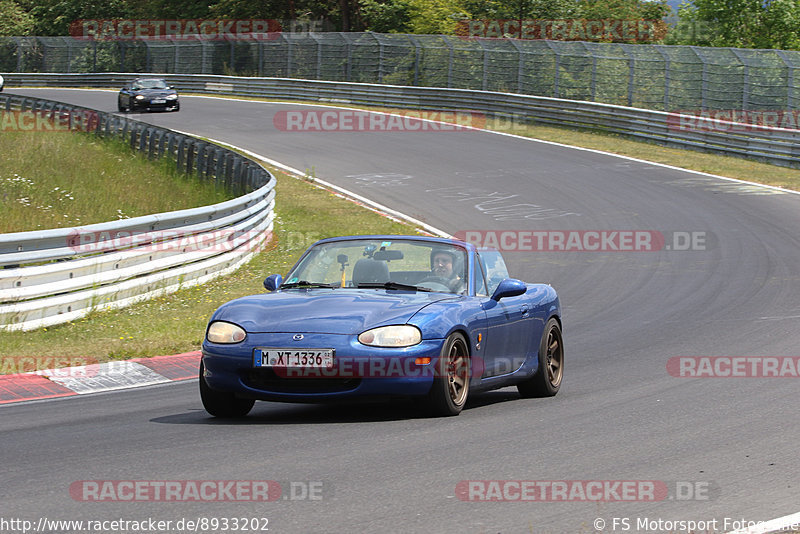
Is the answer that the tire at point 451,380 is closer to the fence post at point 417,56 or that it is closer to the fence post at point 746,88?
the fence post at point 746,88

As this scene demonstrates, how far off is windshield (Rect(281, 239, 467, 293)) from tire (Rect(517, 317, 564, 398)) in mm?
1208

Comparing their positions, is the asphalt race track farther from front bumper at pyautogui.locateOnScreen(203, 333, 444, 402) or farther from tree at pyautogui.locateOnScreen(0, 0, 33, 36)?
tree at pyautogui.locateOnScreen(0, 0, 33, 36)

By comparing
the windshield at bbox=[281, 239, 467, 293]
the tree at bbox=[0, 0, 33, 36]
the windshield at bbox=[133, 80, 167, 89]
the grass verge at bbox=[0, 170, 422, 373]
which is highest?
the tree at bbox=[0, 0, 33, 36]

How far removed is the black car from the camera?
144 feet

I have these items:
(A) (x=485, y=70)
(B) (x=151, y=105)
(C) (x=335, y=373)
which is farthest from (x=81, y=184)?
(A) (x=485, y=70)

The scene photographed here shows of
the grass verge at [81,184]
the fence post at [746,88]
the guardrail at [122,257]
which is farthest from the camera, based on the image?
the fence post at [746,88]

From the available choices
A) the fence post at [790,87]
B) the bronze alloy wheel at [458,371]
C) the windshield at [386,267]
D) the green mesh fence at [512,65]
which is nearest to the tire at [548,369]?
the windshield at [386,267]

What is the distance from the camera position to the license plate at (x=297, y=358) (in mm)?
7496

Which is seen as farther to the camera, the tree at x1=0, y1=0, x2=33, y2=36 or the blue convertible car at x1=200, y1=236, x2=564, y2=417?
the tree at x1=0, y1=0, x2=33, y2=36

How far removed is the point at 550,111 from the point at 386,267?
30.4 metres

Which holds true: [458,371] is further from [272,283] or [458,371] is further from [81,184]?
[81,184]

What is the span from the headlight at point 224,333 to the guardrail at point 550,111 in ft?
83.1

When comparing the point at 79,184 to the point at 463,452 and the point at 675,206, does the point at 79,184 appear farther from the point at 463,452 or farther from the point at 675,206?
the point at 463,452

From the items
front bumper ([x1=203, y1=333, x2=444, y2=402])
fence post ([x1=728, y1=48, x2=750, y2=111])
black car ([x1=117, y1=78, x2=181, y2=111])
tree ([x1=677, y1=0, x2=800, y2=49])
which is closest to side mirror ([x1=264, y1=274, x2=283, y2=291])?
front bumper ([x1=203, y1=333, x2=444, y2=402])
